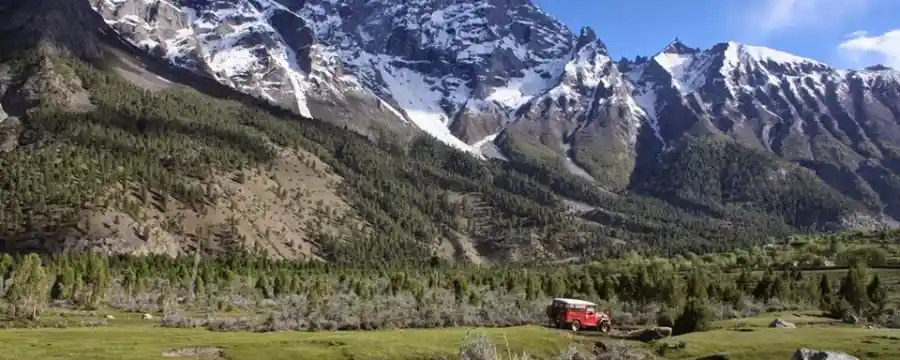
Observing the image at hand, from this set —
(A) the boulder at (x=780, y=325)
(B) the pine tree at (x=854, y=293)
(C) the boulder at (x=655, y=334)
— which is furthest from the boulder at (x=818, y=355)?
(B) the pine tree at (x=854, y=293)

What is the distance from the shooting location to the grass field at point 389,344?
5288cm

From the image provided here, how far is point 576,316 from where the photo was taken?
268 ft

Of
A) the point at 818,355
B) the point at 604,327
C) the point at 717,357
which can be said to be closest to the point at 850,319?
the point at 604,327

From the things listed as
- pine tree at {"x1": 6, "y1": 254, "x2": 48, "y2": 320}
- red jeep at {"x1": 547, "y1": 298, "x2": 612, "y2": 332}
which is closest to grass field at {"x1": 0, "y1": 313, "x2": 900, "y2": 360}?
red jeep at {"x1": 547, "y1": 298, "x2": 612, "y2": 332}

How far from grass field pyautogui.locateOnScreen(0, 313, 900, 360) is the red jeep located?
1053 cm

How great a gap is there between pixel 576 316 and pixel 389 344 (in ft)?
93.6

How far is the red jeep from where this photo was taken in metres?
81.2

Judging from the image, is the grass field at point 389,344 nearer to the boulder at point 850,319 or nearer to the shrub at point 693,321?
the shrub at point 693,321

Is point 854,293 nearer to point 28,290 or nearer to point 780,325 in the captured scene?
point 780,325

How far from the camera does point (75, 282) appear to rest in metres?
141

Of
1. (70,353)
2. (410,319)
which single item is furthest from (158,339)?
(410,319)

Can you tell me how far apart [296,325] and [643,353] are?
130 feet

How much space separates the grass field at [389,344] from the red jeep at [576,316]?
34.5 ft

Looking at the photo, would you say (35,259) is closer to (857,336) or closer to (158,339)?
(158,339)
